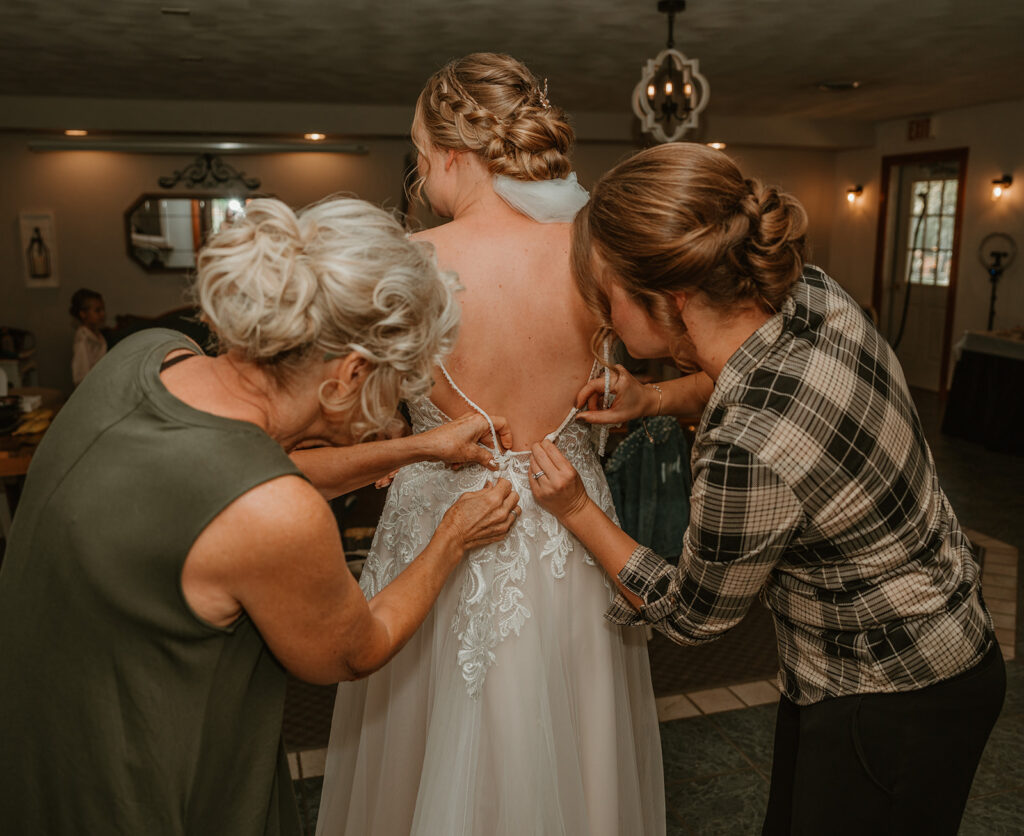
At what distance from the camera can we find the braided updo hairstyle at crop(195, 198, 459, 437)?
3.22 feet

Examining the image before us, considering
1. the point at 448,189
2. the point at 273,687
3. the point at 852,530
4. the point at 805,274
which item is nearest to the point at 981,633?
the point at 852,530

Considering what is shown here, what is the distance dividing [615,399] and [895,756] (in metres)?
0.78

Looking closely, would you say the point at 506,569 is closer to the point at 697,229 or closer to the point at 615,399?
the point at 615,399

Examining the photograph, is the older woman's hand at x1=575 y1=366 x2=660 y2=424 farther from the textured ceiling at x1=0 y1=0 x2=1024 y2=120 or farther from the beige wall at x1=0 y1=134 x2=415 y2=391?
the beige wall at x1=0 y1=134 x2=415 y2=391

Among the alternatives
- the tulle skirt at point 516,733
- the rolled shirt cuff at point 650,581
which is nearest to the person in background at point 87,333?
the tulle skirt at point 516,733

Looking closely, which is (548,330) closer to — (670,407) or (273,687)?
(670,407)

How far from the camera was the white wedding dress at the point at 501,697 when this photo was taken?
5.11 feet

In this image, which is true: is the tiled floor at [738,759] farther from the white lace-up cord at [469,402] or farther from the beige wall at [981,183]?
the beige wall at [981,183]

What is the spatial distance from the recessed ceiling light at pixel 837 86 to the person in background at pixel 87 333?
669 centimetres

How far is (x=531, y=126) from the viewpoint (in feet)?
5.04

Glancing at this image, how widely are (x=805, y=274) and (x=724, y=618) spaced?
520mm

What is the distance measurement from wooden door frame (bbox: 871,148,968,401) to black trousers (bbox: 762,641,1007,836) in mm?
8744

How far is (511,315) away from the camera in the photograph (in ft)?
5.08

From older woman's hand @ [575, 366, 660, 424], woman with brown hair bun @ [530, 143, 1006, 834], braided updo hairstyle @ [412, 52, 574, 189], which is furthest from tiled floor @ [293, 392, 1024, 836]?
braided updo hairstyle @ [412, 52, 574, 189]
